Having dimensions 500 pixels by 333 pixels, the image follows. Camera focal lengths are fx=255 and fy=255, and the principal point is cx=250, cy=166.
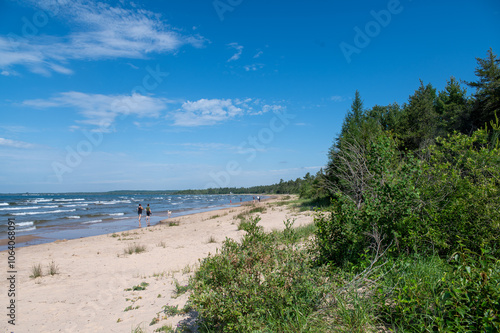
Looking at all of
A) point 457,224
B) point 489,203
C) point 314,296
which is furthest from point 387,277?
point 489,203

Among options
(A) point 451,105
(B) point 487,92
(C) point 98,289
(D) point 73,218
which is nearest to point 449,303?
(C) point 98,289

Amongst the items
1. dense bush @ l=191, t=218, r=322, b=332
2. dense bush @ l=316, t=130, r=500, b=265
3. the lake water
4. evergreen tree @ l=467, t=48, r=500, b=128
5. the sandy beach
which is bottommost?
the lake water

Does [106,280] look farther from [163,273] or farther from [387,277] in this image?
[387,277]

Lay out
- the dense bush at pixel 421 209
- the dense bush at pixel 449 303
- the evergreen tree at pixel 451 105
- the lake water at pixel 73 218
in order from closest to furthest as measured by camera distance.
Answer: the dense bush at pixel 449 303 < the dense bush at pixel 421 209 < the lake water at pixel 73 218 < the evergreen tree at pixel 451 105

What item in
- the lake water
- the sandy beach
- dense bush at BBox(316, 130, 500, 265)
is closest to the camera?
dense bush at BBox(316, 130, 500, 265)

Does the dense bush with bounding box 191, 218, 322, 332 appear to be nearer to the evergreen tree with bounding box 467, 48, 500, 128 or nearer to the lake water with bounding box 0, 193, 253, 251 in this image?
the lake water with bounding box 0, 193, 253, 251

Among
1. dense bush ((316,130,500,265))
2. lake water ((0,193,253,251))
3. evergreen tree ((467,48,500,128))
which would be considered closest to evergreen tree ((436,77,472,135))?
evergreen tree ((467,48,500,128))

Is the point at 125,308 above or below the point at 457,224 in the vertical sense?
below

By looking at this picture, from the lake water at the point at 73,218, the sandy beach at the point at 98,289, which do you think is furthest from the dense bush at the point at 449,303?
the lake water at the point at 73,218

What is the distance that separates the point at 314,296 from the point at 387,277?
129 cm

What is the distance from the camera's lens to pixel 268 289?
338cm

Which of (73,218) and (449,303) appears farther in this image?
(73,218)

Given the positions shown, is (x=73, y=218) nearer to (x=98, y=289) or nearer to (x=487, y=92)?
(x=98, y=289)

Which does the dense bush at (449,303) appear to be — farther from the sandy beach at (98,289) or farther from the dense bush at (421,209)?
the sandy beach at (98,289)
